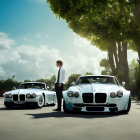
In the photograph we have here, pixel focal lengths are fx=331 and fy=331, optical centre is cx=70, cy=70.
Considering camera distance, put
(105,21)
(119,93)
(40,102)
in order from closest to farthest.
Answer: (119,93) < (40,102) < (105,21)

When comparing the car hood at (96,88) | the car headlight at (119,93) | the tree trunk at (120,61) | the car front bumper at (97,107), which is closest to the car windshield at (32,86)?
the car hood at (96,88)

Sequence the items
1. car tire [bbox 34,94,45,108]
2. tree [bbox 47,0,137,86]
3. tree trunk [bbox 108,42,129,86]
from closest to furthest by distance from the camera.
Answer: car tire [bbox 34,94,45,108], tree [bbox 47,0,137,86], tree trunk [bbox 108,42,129,86]

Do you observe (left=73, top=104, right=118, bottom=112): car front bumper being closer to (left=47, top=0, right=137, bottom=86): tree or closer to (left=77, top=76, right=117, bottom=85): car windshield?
(left=77, top=76, right=117, bottom=85): car windshield

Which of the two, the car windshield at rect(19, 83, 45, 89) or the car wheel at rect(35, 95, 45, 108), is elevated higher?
the car windshield at rect(19, 83, 45, 89)

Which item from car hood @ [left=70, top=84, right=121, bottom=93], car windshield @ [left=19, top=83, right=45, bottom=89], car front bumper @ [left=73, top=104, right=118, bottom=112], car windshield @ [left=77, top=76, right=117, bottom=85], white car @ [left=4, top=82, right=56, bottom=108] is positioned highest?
car windshield @ [left=77, top=76, right=117, bottom=85]

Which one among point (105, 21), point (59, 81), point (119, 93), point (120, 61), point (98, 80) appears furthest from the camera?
point (120, 61)

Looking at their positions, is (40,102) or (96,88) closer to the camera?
(96,88)

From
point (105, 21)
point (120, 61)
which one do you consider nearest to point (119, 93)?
point (105, 21)

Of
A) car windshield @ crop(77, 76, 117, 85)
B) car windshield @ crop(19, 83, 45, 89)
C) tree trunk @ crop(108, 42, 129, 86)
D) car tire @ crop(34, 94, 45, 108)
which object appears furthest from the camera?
tree trunk @ crop(108, 42, 129, 86)

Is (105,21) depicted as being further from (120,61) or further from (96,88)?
(96,88)

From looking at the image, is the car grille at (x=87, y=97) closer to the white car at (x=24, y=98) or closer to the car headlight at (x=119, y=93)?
the car headlight at (x=119, y=93)

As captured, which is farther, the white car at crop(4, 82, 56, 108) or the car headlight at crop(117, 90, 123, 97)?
the white car at crop(4, 82, 56, 108)

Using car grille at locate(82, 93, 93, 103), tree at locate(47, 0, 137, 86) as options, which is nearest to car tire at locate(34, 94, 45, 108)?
car grille at locate(82, 93, 93, 103)

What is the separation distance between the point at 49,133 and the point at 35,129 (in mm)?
623
